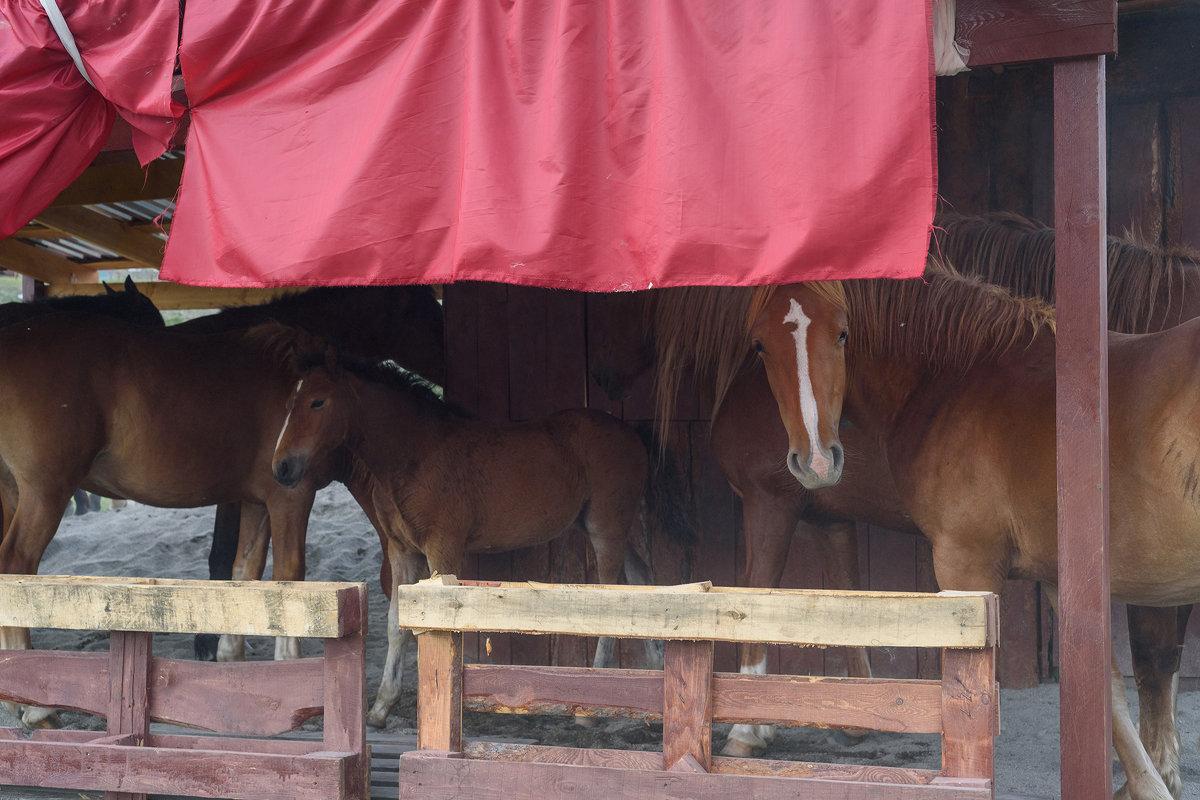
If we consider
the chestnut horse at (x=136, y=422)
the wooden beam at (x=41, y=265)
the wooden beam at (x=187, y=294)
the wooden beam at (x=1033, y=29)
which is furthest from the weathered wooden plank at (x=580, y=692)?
the wooden beam at (x=41, y=265)

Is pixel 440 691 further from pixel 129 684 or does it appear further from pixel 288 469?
pixel 288 469

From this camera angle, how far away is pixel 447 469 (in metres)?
5.47

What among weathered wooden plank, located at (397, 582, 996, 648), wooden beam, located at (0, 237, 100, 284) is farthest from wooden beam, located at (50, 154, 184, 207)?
weathered wooden plank, located at (397, 582, 996, 648)

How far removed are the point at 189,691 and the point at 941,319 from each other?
10.4 feet

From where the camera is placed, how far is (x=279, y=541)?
236 inches

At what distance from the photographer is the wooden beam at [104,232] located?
7691 mm

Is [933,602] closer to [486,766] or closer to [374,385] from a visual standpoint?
[486,766]

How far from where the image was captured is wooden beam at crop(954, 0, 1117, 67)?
307 centimetres

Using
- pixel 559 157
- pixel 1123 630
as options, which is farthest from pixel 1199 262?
pixel 559 157

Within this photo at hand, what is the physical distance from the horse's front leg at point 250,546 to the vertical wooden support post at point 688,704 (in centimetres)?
416

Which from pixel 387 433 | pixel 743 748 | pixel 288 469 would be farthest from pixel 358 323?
pixel 743 748

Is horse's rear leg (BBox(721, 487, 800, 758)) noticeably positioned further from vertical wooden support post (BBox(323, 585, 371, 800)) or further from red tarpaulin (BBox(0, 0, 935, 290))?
vertical wooden support post (BBox(323, 585, 371, 800))

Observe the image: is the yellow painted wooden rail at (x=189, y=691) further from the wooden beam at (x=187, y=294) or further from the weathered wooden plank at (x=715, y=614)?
the wooden beam at (x=187, y=294)

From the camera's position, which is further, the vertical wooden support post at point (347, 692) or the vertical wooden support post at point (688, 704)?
the vertical wooden support post at point (347, 692)
